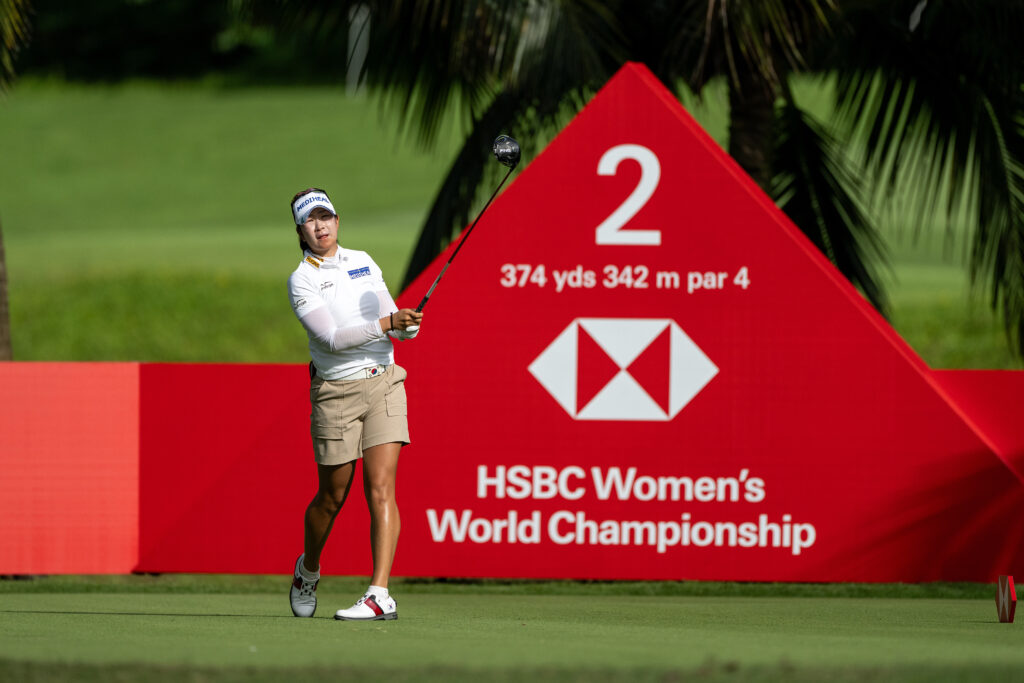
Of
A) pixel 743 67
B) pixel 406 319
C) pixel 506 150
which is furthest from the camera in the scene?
pixel 743 67

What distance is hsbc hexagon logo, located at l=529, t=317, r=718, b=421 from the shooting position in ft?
26.6

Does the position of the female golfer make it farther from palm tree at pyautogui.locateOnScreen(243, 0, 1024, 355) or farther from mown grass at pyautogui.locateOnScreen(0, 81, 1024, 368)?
mown grass at pyautogui.locateOnScreen(0, 81, 1024, 368)

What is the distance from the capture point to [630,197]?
8.26m

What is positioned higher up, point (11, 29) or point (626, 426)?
point (11, 29)

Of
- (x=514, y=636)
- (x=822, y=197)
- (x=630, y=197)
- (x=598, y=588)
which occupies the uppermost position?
(x=822, y=197)

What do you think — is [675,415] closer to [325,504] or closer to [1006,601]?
[1006,601]

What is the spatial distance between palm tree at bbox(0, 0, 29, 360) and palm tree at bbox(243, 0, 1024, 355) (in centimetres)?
179

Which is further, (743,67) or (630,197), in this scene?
(743,67)

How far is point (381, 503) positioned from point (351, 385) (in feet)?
1.66

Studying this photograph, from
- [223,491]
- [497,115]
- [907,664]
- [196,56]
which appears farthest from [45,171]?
[907,664]

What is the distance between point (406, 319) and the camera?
20.0 ft

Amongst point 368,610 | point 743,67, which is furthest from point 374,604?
point 743,67

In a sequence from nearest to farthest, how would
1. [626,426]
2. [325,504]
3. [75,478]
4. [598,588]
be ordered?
1. [325,504]
2. [626,426]
3. [75,478]
4. [598,588]

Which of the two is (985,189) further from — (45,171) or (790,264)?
(45,171)
